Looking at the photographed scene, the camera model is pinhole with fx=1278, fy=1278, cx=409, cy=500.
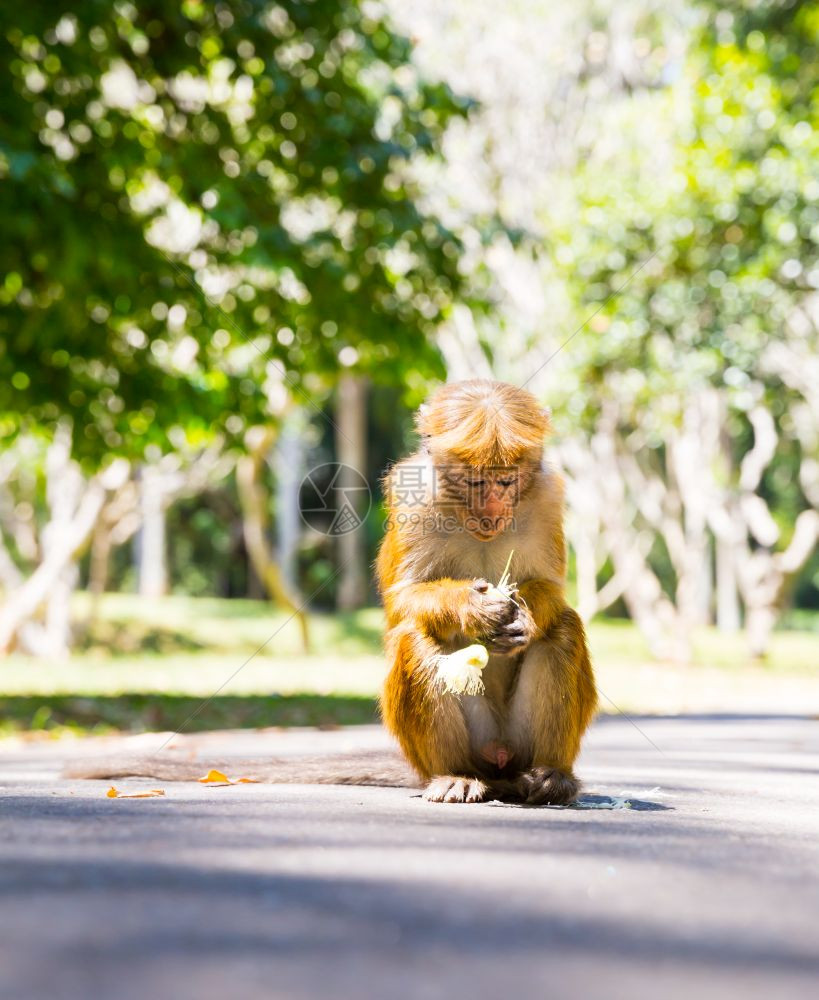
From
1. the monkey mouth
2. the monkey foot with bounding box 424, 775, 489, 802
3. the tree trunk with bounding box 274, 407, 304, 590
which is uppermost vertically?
the tree trunk with bounding box 274, 407, 304, 590

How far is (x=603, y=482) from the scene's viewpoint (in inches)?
815

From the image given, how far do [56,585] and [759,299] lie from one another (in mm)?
10939

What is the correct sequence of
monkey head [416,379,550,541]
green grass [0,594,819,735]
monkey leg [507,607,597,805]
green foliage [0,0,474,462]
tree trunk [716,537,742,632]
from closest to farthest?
1. monkey head [416,379,550,541]
2. monkey leg [507,607,597,805]
3. green foliage [0,0,474,462]
4. green grass [0,594,819,735]
5. tree trunk [716,537,742,632]

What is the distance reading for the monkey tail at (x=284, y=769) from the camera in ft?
14.5

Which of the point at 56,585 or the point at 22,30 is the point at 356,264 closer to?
the point at 22,30

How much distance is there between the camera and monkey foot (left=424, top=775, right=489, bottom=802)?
378 centimetres

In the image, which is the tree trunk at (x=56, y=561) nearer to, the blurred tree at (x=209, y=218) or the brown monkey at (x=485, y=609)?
the blurred tree at (x=209, y=218)

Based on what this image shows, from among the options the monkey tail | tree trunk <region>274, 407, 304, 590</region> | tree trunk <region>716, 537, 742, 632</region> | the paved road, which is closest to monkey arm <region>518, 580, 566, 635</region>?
the paved road

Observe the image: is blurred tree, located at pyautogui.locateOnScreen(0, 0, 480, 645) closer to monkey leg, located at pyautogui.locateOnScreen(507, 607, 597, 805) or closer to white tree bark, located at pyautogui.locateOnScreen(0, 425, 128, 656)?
monkey leg, located at pyautogui.locateOnScreen(507, 607, 597, 805)

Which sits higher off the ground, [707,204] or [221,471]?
[707,204]

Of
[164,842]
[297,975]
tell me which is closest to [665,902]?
[297,975]

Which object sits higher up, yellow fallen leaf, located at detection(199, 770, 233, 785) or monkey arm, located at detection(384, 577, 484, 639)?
monkey arm, located at detection(384, 577, 484, 639)

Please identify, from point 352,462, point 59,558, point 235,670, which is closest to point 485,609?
point 235,670

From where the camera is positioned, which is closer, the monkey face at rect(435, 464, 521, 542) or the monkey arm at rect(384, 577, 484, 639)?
the monkey arm at rect(384, 577, 484, 639)
